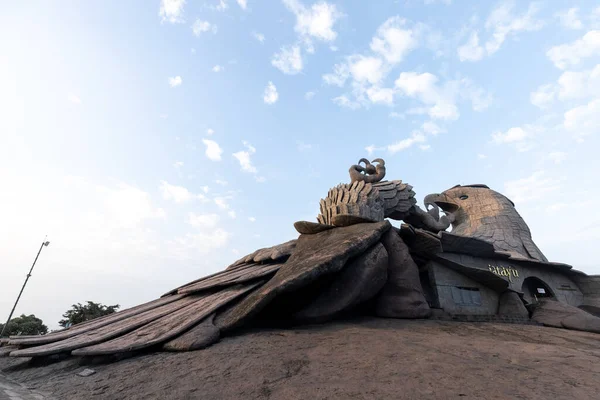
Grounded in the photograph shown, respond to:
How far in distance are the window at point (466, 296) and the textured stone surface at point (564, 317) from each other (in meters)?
1.14

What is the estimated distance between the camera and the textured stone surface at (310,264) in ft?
13.7

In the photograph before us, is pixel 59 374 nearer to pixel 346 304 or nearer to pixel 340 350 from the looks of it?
pixel 340 350

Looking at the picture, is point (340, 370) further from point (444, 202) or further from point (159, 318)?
point (444, 202)

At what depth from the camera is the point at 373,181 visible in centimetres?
885

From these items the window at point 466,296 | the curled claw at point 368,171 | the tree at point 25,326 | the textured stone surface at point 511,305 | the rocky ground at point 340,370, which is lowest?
the rocky ground at point 340,370

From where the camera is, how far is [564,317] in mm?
6000

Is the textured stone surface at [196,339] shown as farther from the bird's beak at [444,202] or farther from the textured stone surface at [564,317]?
the bird's beak at [444,202]

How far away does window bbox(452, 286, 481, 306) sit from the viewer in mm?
6508

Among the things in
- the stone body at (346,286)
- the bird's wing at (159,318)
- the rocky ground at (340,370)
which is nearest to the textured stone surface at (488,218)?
the stone body at (346,286)

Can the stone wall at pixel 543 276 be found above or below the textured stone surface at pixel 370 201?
below

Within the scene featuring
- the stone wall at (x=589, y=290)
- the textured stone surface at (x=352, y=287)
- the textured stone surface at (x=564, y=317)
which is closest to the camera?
the textured stone surface at (x=352, y=287)

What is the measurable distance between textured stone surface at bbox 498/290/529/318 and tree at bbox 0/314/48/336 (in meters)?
23.3

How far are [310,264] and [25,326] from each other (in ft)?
71.9

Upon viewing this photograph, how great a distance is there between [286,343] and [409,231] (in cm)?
382
